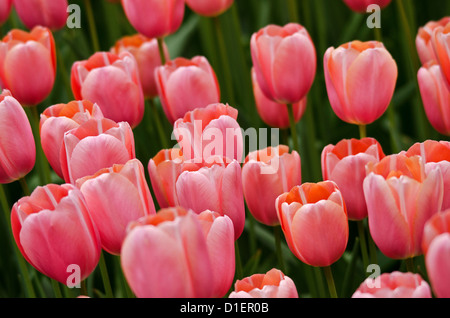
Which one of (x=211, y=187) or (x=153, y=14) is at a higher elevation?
(x=153, y=14)

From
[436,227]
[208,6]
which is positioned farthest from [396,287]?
[208,6]

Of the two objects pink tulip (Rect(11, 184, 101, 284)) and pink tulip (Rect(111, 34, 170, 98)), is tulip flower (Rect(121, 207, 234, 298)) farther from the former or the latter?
pink tulip (Rect(111, 34, 170, 98))

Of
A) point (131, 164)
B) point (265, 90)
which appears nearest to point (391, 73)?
point (265, 90)

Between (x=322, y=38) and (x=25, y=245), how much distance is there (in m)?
1.11

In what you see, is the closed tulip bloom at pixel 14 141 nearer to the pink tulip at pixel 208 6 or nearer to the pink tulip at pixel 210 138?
the pink tulip at pixel 210 138

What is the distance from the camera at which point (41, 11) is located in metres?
1.44

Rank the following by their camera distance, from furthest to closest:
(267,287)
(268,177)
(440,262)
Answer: (268,177)
(267,287)
(440,262)

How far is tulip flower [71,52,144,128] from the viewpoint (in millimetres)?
1156

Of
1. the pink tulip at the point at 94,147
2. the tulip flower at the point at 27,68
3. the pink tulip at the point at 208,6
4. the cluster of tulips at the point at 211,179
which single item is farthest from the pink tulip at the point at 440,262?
the pink tulip at the point at 208,6

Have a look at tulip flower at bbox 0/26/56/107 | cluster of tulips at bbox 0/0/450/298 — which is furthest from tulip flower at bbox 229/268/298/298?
tulip flower at bbox 0/26/56/107

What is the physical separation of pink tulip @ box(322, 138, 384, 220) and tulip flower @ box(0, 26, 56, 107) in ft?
1.73

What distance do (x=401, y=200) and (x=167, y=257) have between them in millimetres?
285

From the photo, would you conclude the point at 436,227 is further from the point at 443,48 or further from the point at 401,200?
the point at 443,48
